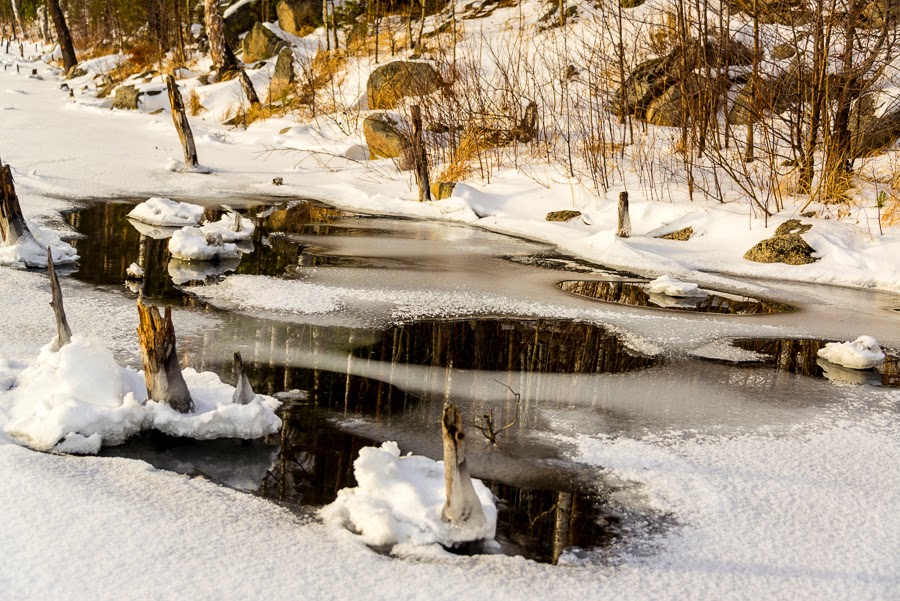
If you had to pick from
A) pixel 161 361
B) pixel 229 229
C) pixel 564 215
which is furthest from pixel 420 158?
pixel 161 361

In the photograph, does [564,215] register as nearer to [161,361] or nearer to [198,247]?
[198,247]

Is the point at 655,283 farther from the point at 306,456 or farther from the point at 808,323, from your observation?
the point at 306,456

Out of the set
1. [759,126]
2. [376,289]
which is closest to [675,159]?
[759,126]

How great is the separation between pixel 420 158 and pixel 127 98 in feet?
39.3

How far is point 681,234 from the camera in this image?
337 inches

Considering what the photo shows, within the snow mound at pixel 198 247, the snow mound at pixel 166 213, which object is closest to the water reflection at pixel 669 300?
the snow mound at pixel 198 247

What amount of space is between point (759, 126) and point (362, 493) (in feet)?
25.9

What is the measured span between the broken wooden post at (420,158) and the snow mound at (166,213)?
2.86 metres

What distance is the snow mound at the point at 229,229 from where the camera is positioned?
7.51 meters

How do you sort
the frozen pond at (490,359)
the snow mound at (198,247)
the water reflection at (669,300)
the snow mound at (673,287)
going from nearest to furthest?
the frozen pond at (490,359) → the water reflection at (669,300) → the snow mound at (673,287) → the snow mound at (198,247)

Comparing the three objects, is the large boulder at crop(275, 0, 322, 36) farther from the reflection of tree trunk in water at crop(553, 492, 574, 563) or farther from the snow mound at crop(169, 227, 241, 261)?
the reflection of tree trunk in water at crop(553, 492, 574, 563)

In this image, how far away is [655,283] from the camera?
668 cm

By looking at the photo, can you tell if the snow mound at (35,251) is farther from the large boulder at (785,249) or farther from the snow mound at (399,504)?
the large boulder at (785,249)

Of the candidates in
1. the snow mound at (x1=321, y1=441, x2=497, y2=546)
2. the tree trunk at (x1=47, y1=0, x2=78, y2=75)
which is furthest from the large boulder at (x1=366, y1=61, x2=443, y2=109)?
the tree trunk at (x1=47, y1=0, x2=78, y2=75)
